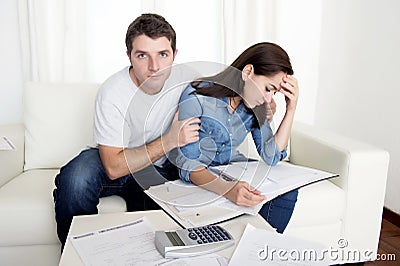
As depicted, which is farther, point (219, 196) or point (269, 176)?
point (269, 176)

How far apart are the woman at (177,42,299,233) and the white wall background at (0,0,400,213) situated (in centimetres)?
103

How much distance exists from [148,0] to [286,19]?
2.41 ft

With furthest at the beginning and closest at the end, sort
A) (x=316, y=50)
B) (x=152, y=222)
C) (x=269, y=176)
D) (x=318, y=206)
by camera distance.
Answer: (x=316, y=50), (x=318, y=206), (x=269, y=176), (x=152, y=222)

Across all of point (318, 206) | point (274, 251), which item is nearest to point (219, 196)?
point (274, 251)

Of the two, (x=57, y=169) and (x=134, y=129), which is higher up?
(x=134, y=129)

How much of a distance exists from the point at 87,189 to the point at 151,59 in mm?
452

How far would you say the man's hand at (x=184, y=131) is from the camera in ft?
3.66

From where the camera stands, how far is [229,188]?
116cm

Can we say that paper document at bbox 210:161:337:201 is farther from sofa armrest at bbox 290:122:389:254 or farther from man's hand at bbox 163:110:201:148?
sofa armrest at bbox 290:122:389:254

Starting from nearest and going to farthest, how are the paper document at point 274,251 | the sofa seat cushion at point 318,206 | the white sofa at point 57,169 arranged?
the paper document at point 274,251 → the white sofa at point 57,169 → the sofa seat cushion at point 318,206

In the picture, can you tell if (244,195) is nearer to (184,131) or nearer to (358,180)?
(184,131)

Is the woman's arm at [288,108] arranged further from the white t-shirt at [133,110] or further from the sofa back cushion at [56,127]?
the sofa back cushion at [56,127]

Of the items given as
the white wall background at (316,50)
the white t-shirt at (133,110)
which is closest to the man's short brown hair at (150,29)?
the white t-shirt at (133,110)

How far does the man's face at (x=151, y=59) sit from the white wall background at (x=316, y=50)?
1.01 metres
